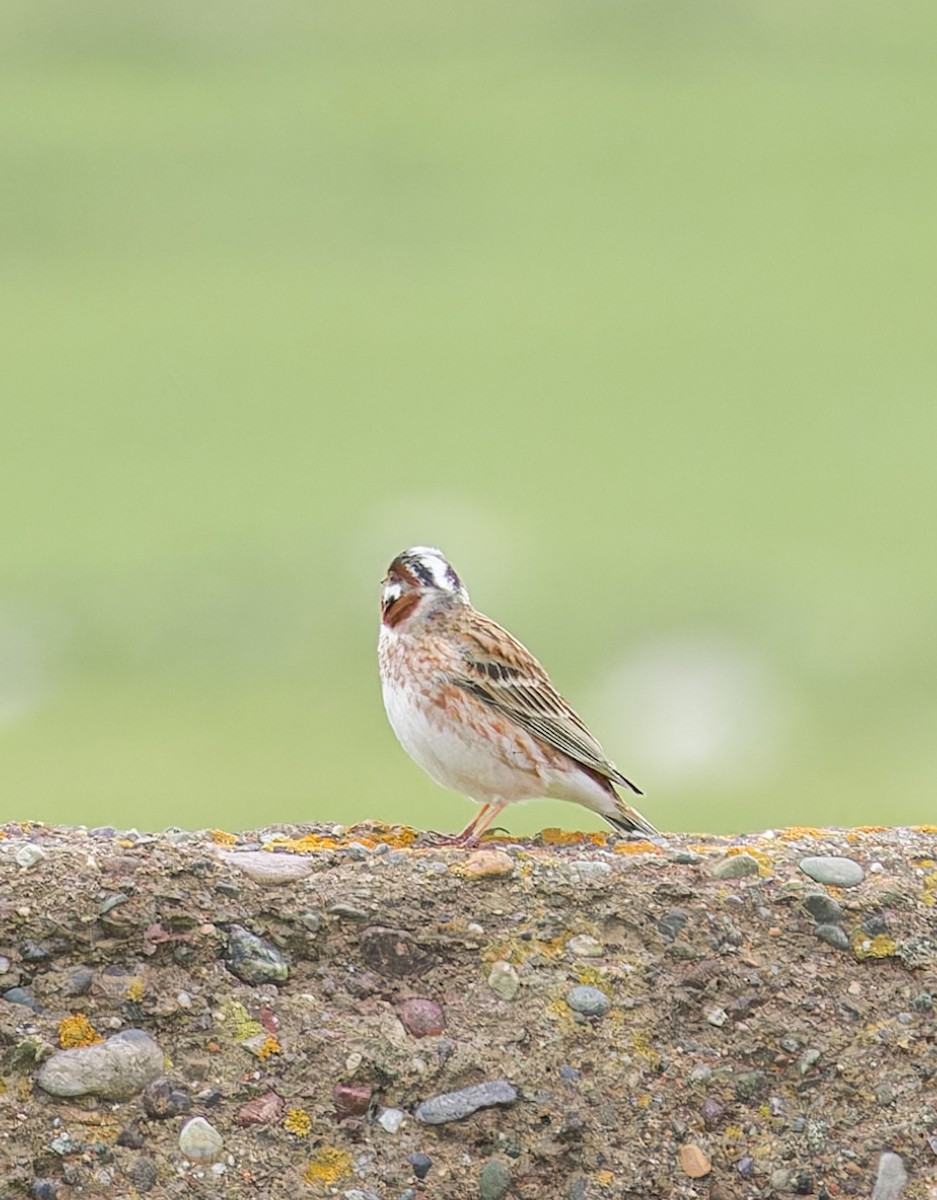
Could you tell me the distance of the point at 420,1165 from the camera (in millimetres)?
4297

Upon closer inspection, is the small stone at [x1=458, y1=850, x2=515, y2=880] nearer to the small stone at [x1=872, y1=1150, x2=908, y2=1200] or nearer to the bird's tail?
the bird's tail

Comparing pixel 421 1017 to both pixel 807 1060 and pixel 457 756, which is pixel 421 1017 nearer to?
pixel 807 1060

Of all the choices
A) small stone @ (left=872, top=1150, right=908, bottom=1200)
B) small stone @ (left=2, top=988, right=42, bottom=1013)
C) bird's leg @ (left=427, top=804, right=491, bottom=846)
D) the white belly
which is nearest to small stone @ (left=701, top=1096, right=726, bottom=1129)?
small stone @ (left=872, top=1150, right=908, bottom=1200)

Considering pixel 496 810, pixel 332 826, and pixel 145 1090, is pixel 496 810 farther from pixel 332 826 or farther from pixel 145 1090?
pixel 145 1090

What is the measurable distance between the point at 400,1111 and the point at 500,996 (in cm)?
35

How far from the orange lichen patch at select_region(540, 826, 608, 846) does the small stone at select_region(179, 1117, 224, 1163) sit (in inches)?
50.8

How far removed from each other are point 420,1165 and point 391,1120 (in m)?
0.11

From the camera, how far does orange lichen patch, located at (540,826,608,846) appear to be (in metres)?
5.27

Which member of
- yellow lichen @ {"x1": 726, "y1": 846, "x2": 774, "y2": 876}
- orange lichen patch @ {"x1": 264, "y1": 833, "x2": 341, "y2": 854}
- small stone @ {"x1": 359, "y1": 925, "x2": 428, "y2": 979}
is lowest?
small stone @ {"x1": 359, "y1": 925, "x2": 428, "y2": 979}

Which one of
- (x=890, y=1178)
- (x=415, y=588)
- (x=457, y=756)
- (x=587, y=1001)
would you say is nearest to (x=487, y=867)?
(x=587, y=1001)

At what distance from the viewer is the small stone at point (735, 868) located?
4.88m

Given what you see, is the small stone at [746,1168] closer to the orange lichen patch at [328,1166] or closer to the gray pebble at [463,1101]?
the gray pebble at [463,1101]

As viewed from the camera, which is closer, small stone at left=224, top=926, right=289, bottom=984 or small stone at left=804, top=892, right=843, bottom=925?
small stone at left=224, top=926, right=289, bottom=984

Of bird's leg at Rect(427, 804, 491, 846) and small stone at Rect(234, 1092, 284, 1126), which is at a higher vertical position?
bird's leg at Rect(427, 804, 491, 846)
